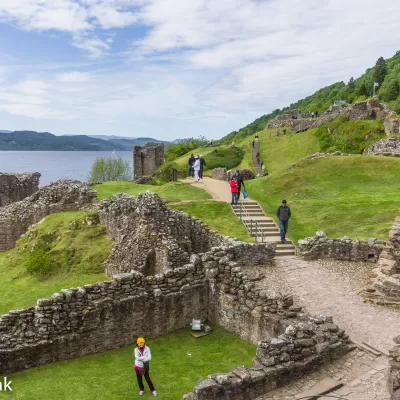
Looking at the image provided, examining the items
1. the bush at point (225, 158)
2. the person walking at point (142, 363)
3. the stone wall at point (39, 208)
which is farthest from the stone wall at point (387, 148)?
the person walking at point (142, 363)

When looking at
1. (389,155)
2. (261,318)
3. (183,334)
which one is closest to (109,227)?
(183,334)

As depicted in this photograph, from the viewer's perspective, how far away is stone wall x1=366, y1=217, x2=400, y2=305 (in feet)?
51.4

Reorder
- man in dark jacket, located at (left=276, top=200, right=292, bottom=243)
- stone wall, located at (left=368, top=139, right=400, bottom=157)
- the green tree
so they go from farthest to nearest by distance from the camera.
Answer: the green tree → stone wall, located at (left=368, top=139, right=400, bottom=157) → man in dark jacket, located at (left=276, top=200, right=292, bottom=243)

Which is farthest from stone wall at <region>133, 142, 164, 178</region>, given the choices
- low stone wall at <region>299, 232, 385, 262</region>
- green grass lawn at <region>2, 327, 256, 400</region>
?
green grass lawn at <region>2, 327, 256, 400</region>

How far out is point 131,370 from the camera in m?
13.6

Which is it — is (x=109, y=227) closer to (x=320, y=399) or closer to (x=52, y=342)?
(x=52, y=342)

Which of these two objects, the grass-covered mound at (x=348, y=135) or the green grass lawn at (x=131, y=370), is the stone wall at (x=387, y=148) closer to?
the grass-covered mound at (x=348, y=135)

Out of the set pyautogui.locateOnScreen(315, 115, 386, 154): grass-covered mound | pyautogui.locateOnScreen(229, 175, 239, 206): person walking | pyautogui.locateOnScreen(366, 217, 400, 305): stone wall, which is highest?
pyautogui.locateOnScreen(315, 115, 386, 154): grass-covered mound

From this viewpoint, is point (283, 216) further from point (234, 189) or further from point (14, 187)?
point (14, 187)

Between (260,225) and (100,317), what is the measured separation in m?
12.1

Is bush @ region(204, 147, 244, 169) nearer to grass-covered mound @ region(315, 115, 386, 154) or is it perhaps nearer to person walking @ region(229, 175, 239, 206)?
grass-covered mound @ region(315, 115, 386, 154)

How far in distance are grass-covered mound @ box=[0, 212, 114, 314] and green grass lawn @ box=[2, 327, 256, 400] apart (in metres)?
4.91

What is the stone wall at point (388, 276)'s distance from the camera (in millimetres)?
15656

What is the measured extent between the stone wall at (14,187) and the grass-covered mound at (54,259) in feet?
61.3
